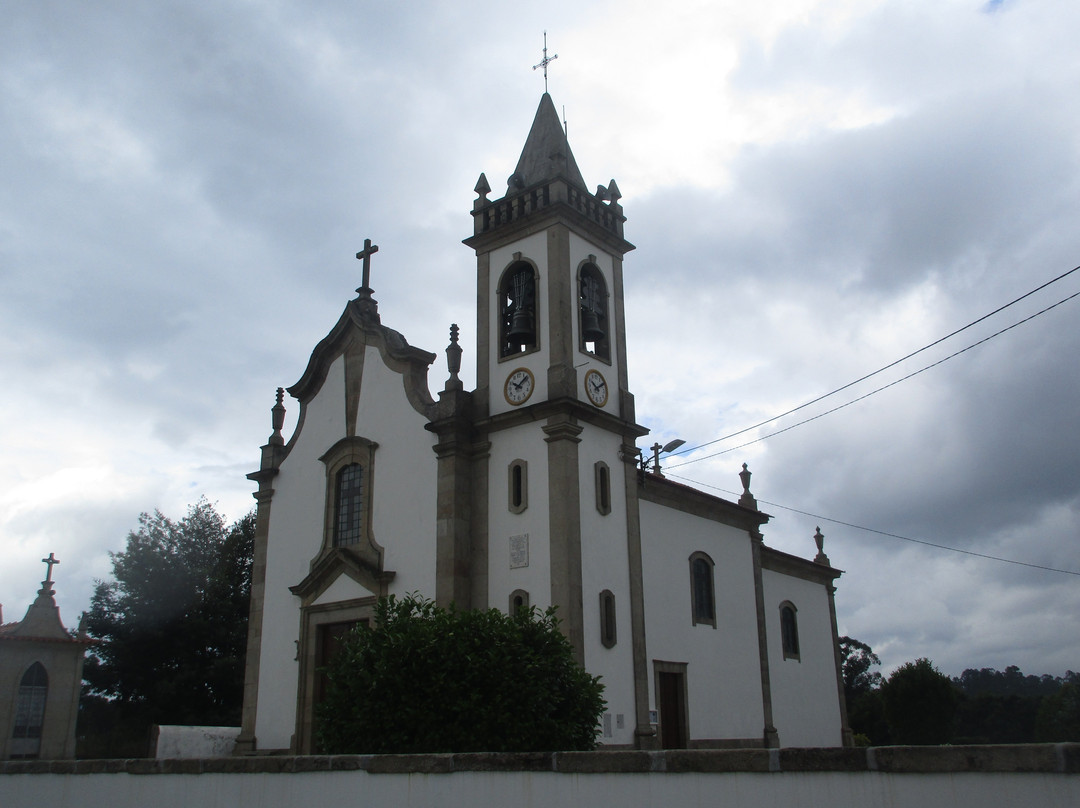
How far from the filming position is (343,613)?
21109mm

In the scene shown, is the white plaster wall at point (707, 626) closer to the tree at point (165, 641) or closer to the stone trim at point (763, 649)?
the stone trim at point (763, 649)

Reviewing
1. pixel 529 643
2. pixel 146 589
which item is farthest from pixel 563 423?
pixel 146 589

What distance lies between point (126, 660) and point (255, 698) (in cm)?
1557

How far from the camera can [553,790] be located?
8.65 meters

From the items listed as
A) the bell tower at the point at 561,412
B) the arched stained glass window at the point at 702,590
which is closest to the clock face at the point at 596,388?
the bell tower at the point at 561,412

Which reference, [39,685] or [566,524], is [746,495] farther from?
[39,685]

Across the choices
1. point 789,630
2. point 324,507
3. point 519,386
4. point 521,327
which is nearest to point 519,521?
point 519,386

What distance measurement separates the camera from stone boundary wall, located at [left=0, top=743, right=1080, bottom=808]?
246 inches

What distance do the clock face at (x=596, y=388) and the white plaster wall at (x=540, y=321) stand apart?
39.6 inches

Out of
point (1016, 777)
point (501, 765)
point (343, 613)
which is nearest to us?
point (1016, 777)

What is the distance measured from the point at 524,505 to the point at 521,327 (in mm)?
3955

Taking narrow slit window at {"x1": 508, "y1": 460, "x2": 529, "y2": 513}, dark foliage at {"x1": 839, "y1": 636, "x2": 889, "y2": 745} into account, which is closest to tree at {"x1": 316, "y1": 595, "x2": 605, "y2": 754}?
narrow slit window at {"x1": 508, "y1": 460, "x2": 529, "y2": 513}

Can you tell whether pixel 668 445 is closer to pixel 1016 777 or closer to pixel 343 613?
pixel 343 613

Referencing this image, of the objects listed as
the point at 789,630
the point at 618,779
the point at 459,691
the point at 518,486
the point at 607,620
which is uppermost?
the point at 518,486
